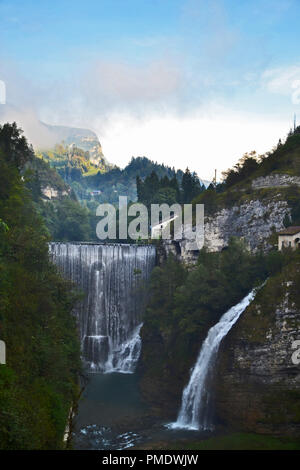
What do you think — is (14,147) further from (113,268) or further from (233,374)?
(233,374)

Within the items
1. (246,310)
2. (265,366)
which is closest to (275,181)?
(246,310)

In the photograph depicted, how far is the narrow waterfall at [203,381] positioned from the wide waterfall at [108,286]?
15.6 m

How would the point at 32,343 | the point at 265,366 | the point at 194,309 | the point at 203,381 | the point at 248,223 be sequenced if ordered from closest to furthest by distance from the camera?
the point at 32,343
the point at 265,366
the point at 203,381
the point at 194,309
the point at 248,223

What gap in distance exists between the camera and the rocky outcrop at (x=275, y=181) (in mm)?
49944

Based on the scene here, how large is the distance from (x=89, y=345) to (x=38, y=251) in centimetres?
2325

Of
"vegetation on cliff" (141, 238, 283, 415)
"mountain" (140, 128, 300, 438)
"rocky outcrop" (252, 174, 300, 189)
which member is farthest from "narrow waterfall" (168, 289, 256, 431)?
"rocky outcrop" (252, 174, 300, 189)

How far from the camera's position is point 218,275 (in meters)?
44.4

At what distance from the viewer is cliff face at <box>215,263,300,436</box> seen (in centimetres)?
3375

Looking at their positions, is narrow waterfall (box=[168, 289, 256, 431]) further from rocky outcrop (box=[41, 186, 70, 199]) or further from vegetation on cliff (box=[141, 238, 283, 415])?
rocky outcrop (box=[41, 186, 70, 199])

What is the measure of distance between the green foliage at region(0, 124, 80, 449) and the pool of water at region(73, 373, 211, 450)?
522 cm

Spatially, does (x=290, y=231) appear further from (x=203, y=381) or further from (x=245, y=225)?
(x=203, y=381)

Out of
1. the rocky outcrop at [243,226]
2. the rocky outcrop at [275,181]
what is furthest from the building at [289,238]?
the rocky outcrop at [275,181]

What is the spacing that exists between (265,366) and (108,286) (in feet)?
80.8

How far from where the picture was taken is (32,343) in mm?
26906
